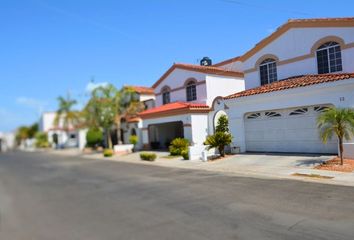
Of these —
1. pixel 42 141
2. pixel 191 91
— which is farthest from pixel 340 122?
pixel 42 141

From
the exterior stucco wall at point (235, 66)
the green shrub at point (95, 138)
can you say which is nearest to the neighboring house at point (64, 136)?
the green shrub at point (95, 138)

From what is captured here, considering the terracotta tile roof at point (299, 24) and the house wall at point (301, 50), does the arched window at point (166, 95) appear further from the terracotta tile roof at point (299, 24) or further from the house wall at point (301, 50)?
the house wall at point (301, 50)

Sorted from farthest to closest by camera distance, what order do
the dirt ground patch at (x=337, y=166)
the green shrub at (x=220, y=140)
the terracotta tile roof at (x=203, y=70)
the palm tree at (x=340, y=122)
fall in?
1. the terracotta tile roof at (x=203, y=70)
2. the green shrub at (x=220, y=140)
3. the palm tree at (x=340, y=122)
4. the dirt ground patch at (x=337, y=166)

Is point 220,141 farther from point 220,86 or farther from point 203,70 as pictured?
point 220,86

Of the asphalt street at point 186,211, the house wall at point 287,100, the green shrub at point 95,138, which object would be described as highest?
the house wall at point 287,100

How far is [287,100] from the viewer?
63.8ft

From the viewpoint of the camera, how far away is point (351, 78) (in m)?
16.3

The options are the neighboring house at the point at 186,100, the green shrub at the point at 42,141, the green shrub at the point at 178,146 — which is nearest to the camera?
the green shrub at the point at 178,146

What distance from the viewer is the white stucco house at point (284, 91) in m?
18.4

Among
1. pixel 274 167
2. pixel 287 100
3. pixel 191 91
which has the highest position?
pixel 191 91

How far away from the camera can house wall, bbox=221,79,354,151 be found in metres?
17.0

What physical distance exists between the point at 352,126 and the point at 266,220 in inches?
359

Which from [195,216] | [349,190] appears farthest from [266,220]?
[349,190]

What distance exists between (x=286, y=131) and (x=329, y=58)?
549 centimetres
